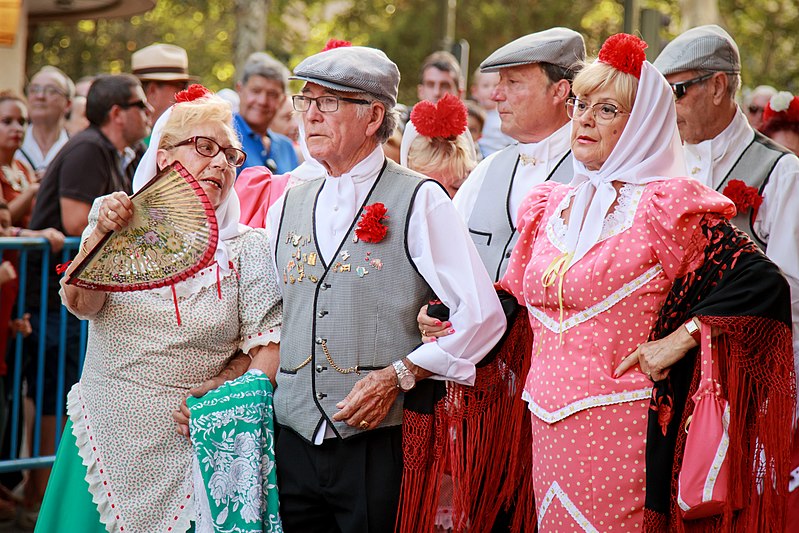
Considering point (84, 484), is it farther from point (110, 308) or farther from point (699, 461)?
point (699, 461)

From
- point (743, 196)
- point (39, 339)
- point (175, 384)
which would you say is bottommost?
point (39, 339)

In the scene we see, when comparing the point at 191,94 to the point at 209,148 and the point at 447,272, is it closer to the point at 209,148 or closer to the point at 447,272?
the point at 209,148

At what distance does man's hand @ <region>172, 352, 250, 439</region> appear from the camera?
3652 millimetres

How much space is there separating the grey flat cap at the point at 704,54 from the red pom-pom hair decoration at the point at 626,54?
1191mm

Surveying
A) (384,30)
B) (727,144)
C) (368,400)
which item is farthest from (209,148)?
(384,30)

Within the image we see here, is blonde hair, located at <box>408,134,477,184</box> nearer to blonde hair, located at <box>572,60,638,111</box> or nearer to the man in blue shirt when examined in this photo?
blonde hair, located at <box>572,60,638,111</box>

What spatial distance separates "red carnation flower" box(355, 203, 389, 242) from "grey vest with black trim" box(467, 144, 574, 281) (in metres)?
0.79

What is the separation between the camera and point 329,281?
3.56 meters

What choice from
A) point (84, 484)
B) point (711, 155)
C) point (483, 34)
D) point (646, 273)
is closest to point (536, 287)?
point (646, 273)

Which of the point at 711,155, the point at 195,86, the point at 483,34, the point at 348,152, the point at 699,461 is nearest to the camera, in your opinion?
the point at 699,461

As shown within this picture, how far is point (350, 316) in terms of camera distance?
3521 mm

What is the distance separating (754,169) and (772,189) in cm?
13

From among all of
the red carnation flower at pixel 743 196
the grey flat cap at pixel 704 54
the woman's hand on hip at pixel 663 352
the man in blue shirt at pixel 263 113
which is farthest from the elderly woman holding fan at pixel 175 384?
the man in blue shirt at pixel 263 113

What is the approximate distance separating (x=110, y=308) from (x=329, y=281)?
836 mm
